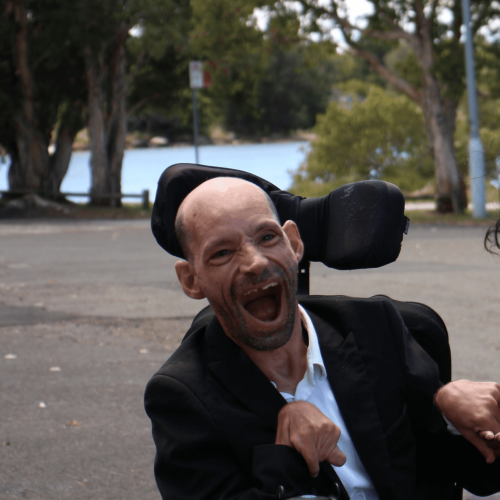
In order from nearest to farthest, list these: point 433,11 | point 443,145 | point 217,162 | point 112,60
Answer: point 433,11, point 443,145, point 112,60, point 217,162

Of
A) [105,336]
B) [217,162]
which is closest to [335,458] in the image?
[105,336]

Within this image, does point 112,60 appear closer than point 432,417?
No

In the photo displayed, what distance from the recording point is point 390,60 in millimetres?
77625

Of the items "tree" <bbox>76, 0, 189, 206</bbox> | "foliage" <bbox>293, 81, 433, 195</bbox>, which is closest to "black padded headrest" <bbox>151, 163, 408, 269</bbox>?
"tree" <bbox>76, 0, 189, 206</bbox>

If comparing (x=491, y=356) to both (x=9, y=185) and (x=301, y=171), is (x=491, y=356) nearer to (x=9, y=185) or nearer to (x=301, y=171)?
(x=301, y=171)

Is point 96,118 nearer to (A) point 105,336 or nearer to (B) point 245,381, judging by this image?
(A) point 105,336

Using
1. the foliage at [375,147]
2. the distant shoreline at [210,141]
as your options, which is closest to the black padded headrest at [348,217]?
the foliage at [375,147]

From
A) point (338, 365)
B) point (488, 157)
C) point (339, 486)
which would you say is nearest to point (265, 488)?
point (339, 486)

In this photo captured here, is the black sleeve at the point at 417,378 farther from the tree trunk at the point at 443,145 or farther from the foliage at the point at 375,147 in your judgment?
the foliage at the point at 375,147

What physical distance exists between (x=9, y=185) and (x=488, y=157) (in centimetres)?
2076

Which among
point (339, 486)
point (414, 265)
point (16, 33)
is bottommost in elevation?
point (414, 265)

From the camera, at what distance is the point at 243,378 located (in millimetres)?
1899

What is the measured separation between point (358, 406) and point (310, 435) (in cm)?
27

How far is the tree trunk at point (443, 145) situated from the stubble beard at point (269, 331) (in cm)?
1627
